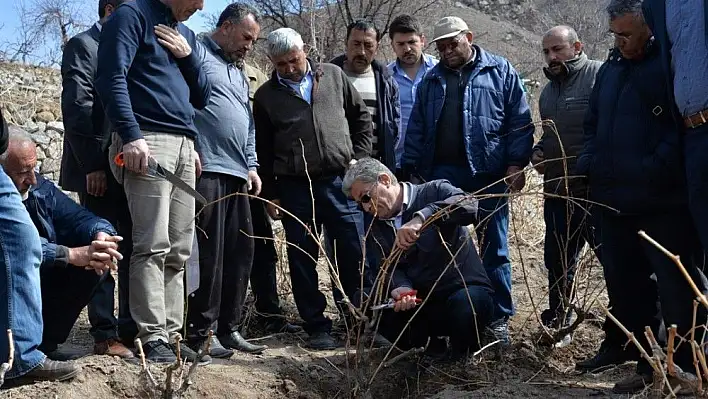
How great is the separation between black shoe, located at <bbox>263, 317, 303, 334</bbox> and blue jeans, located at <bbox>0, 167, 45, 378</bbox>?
203 cm

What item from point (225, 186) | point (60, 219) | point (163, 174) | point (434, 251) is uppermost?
point (163, 174)

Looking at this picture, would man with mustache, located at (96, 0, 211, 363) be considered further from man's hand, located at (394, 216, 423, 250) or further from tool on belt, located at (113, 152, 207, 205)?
man's hand, located at (394, 216, 423, 250)

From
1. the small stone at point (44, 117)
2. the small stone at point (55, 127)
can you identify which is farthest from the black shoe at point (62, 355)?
the small stone at point (44, 117)

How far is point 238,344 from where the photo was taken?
17.2 feet

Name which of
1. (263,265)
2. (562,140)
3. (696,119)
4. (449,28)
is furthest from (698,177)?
(263,265)

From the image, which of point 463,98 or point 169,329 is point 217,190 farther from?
point 463,98

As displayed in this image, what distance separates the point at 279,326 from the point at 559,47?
8.20 feet

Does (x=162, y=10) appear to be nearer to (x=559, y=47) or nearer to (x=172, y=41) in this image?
(x=172, y=41)

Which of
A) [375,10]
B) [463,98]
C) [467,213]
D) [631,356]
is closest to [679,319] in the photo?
[631,356]

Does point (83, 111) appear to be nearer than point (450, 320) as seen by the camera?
No

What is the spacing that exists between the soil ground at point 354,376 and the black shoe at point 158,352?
10cm

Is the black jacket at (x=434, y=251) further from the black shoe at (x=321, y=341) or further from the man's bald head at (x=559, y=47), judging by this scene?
the man's bald head at (x=559, y=47)

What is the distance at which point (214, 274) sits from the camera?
5008 millimetres

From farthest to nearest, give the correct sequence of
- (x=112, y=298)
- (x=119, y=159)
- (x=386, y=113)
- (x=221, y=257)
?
(x=386, y=113) < (x=221, y=257) < (x=112, y=298) < (x=119, y=159)
